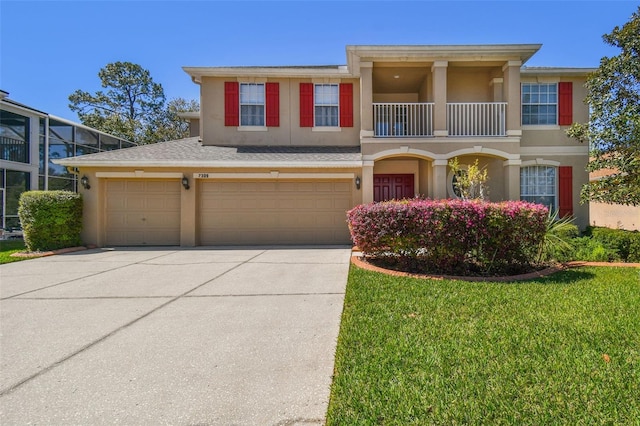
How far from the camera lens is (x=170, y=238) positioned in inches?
435

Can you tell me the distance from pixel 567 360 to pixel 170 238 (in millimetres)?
10938

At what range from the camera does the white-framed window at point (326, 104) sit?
1195 centimetres

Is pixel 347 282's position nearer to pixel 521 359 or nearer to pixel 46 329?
pixel 521 359

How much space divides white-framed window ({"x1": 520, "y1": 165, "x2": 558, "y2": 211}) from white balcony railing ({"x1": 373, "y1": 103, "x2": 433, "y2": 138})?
386 centimetres

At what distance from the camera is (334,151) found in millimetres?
11477

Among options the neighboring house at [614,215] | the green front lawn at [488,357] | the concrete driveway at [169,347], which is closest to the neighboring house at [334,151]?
the concrete driveway at [169,347]

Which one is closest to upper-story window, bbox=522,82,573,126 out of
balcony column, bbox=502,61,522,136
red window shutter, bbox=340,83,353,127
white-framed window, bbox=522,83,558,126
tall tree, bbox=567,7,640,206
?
white-framed window, bbox=522,83,558,126

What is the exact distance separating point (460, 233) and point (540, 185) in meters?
7.16

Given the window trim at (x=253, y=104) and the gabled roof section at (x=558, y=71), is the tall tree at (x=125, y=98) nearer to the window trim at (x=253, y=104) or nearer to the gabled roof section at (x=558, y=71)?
the window trim at (x=253, y=104)

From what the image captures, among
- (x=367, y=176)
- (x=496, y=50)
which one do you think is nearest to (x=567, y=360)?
(x=367, y=176)

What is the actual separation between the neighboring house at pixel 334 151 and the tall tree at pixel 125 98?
1961cm

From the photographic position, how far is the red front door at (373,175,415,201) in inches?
477

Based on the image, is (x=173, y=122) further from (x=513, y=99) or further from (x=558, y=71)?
(x=558, y=71)

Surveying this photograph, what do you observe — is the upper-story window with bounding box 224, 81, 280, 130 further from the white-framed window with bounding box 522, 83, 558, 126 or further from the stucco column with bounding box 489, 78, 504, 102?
the white-framed window with bounding box 522, 83, 558, 126
